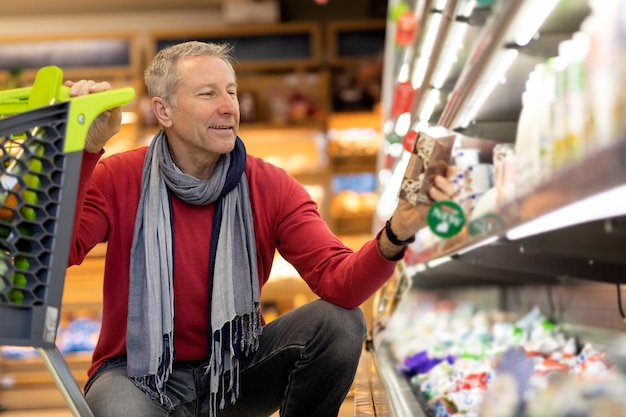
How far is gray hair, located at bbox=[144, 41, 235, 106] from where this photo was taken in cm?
237

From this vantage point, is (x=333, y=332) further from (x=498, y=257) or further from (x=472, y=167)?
(x=498, y=257)

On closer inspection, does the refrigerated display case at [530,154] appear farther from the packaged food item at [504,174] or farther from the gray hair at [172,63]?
the gray hair at [172,63]

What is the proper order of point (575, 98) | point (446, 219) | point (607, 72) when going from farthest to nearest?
point (446, 219), point (575, 98), point (607, 72)

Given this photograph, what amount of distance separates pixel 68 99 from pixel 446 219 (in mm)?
664

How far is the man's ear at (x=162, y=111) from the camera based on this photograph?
2398 mm

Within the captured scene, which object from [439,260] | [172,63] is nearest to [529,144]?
[172,63]

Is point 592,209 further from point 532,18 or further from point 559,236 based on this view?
point 559,236

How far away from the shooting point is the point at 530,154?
1.62m

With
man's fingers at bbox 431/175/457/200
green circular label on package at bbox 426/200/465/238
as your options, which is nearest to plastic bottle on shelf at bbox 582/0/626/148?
green circular label on package at bbox 426/200/465/238

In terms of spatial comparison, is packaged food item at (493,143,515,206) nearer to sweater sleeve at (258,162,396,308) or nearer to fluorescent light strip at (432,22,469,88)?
sweater sleeve at (258,162,396,308)

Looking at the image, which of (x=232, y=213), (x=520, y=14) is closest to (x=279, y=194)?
(x=232, y=213)

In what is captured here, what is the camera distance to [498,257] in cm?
280

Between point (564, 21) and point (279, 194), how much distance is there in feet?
2.60

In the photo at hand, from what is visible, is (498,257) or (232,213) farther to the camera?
(498,257)
